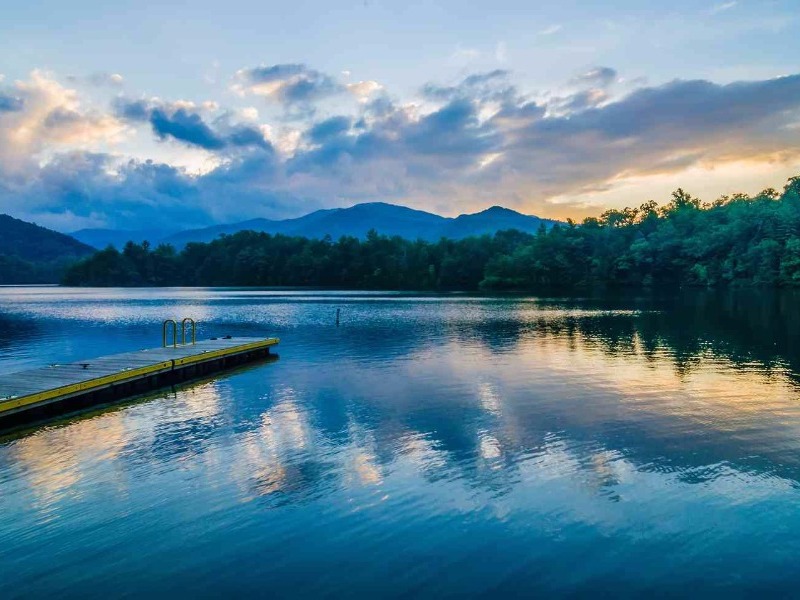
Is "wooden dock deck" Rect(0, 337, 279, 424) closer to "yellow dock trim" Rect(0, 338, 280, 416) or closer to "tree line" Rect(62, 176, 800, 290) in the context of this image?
"yellow dock trim" Rect(0, 338, 280, 416)

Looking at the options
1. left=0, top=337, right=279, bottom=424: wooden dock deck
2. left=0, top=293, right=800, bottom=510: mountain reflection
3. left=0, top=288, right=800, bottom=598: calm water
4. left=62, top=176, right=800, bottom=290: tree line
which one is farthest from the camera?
left=62, top=176, right=800, bottom=290: tree line

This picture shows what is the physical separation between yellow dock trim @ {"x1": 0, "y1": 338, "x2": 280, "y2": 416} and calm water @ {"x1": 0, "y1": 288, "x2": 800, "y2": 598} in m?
1.30

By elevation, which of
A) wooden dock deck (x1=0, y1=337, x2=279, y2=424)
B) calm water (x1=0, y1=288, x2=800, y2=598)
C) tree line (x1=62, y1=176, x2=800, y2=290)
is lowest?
calm water (x1=0, y1=288, x2=800, y2=598)

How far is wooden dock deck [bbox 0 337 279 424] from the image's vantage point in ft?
61.5

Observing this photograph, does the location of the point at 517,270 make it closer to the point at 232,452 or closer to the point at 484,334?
the point at 484,334

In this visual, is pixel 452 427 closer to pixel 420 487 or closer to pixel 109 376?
pixel 420 487

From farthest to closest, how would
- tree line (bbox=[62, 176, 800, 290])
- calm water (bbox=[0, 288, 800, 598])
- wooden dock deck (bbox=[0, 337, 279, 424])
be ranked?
1. tree line (bbox=[62, 176, 800, 290])
2. wooden dock deck (bbox=[0, 337, 279, 424])
3. calm water (bbox=[0, 288, 800, 598])

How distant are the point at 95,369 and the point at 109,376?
2101mm

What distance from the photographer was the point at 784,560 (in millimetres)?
9195

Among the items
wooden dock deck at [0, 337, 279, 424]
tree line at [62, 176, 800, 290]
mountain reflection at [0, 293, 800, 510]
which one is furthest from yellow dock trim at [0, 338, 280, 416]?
tree line at [62, 176, 800, 290]

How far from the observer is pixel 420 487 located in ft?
40.5

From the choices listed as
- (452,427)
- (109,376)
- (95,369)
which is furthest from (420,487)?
(95,369)

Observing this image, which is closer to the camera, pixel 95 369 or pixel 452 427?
pixel 452 427

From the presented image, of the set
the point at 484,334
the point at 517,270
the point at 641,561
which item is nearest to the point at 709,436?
the point at 641,561
